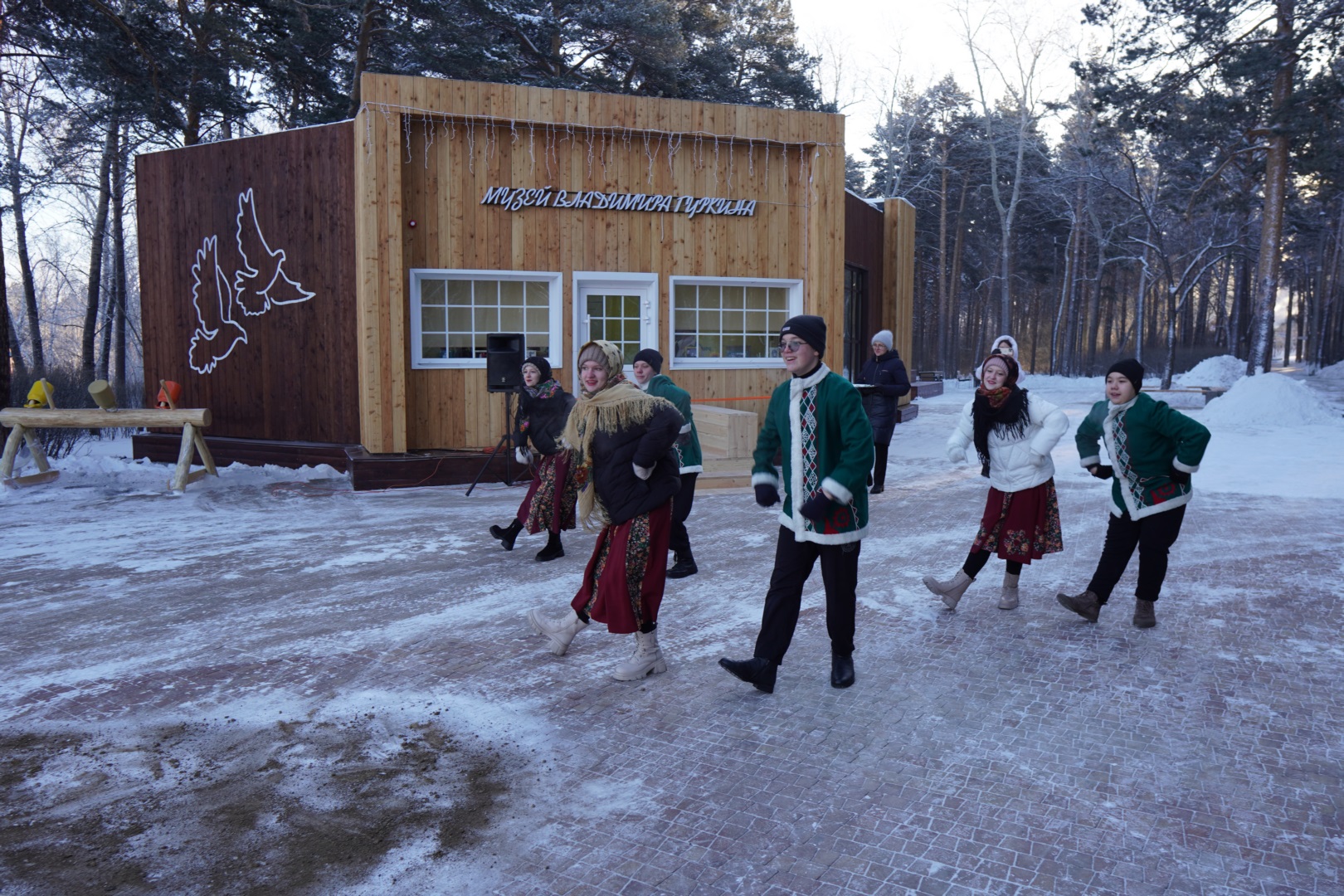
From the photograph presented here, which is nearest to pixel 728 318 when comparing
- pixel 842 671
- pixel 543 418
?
pixel 543 418

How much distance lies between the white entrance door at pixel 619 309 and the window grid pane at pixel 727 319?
321mm

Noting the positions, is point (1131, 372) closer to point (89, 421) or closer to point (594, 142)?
point (594, 142)

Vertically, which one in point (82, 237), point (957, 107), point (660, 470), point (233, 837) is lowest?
point (233, 837)

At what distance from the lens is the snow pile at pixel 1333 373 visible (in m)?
35.5

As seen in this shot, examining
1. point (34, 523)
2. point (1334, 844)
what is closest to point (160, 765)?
point (1334, 844)

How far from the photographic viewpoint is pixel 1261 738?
390cm

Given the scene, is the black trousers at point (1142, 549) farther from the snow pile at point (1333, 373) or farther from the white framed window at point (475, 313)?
the snow pile at point (1333, 373)

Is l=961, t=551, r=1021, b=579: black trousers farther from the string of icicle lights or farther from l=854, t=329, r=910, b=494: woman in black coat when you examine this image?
the string of icicle lights

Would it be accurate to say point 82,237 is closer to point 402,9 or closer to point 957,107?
point 402,9

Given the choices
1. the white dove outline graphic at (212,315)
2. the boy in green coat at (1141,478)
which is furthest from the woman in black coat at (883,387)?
the white dove outline graphic at (212,315)

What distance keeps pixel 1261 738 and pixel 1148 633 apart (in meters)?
1.45

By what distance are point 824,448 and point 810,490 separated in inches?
7.7

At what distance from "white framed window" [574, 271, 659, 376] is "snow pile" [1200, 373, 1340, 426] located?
10469mm

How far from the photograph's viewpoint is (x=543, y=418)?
7.06 meters
